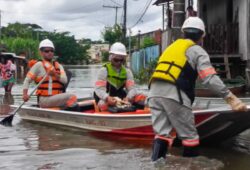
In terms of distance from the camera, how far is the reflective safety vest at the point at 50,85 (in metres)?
9.62

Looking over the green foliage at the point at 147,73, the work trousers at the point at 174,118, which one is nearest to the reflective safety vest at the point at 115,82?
the work trousers at the point at 174,118

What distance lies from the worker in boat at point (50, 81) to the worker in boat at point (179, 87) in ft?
12.7

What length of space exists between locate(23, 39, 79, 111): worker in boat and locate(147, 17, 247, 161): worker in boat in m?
3.88

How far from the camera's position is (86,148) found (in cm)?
760

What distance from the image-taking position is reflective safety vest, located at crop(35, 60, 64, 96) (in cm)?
962

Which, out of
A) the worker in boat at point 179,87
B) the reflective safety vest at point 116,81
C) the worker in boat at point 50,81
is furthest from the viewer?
the worker in boat at point 50,81

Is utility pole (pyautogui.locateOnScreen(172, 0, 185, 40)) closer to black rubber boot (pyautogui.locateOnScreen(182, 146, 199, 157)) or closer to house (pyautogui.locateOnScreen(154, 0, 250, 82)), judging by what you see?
black rubber boot (pyautogui.locateOnScreen(182, 146, 199, 157))

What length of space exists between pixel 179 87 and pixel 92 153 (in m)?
2.08

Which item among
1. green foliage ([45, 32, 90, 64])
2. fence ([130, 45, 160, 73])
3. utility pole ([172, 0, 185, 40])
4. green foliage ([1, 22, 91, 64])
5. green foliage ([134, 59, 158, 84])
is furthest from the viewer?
green foliage ([45, 32, 90, 64])

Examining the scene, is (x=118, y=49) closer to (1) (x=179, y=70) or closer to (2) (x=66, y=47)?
(1) (x=179, y=70)

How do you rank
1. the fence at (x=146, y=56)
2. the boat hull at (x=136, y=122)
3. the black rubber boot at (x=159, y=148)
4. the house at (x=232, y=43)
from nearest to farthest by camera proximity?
the black rubber boot at (x=159, y=148), the boat hull at (x=136, y=122), the house at (x=232, y=43), the fence at (x=146, y=56)

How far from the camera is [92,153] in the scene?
282 inches

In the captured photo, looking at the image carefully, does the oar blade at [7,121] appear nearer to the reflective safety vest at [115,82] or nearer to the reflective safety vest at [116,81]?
the reflective safety vest at [115,82]

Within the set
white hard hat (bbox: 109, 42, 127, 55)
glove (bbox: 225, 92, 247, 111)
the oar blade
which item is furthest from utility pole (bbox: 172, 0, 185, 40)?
glove (bbox: 225, 92, 247, 111)
